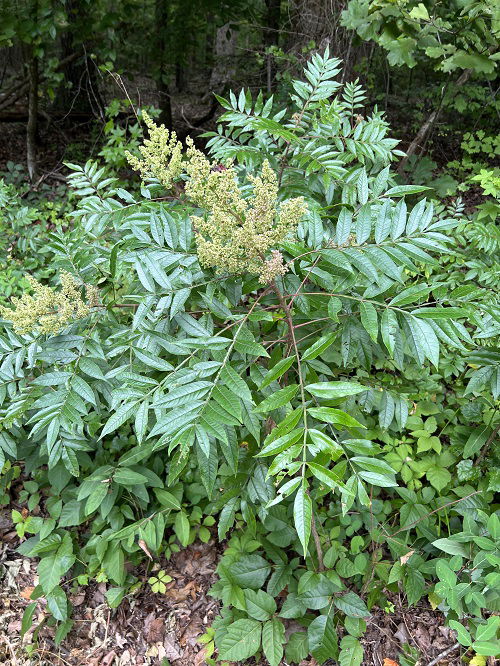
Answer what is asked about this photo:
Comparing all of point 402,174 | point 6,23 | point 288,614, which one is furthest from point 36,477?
point 402,174

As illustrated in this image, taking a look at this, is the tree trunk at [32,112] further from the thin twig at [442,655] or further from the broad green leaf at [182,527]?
the thin twig at [442,655]

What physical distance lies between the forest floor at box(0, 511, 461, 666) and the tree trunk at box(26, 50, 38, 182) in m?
4.86

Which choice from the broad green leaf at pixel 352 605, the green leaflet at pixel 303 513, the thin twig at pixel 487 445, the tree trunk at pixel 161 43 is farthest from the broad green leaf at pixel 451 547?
the tree trunk at pixel 161 43

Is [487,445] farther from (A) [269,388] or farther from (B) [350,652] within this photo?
(A) [269,388]

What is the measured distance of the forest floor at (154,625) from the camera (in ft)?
7.75

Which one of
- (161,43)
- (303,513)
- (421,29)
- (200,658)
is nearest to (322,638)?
(200,658)

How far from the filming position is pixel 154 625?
8.47ft

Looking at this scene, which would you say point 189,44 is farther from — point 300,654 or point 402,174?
point 300,654

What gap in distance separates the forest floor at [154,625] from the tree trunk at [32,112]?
4861 millimetres

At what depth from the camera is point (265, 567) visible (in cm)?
241

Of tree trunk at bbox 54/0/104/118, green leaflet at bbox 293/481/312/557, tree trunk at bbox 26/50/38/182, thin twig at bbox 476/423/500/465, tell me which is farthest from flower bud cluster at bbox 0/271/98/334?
tree trunk at bbox 26/50/38/182

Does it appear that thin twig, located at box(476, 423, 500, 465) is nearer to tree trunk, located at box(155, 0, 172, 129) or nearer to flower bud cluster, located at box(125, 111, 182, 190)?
flower bud cluster, located at box(125, 111, 182, 190)

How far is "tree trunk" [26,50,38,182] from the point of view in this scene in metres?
5.40

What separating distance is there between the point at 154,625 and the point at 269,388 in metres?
1.74
